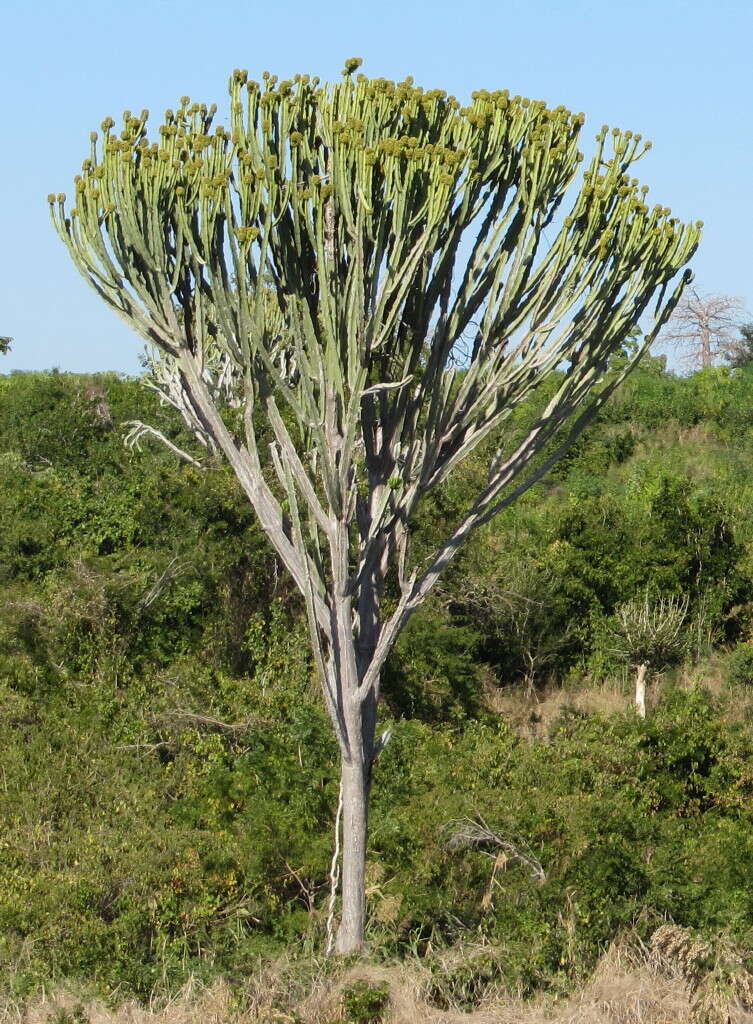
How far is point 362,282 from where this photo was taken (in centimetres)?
676

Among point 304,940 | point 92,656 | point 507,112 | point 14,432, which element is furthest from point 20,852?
point 14,432

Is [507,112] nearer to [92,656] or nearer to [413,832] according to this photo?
[413,832]

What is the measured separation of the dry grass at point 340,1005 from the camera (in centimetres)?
626

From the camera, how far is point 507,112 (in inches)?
288

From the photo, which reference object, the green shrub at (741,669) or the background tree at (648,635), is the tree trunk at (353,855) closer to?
the background tree at (648,635)

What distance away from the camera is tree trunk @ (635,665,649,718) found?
13.7 meters

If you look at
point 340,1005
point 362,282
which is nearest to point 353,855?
point 340,1005

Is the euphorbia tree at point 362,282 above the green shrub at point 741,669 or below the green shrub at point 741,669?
above

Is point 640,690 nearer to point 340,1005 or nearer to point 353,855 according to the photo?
point 353,855

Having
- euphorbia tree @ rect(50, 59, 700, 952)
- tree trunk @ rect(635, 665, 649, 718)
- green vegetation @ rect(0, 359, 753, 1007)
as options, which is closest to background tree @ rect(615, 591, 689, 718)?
tree trunk @ rect(635, 665, 649, 718)

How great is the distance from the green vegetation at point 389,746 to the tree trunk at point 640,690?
25 cm

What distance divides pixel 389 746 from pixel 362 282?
5.57 m

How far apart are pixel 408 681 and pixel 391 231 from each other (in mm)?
7594

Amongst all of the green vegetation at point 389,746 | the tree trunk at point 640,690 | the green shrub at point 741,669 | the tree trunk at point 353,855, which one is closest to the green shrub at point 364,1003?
the green vegetation at point 389,746
